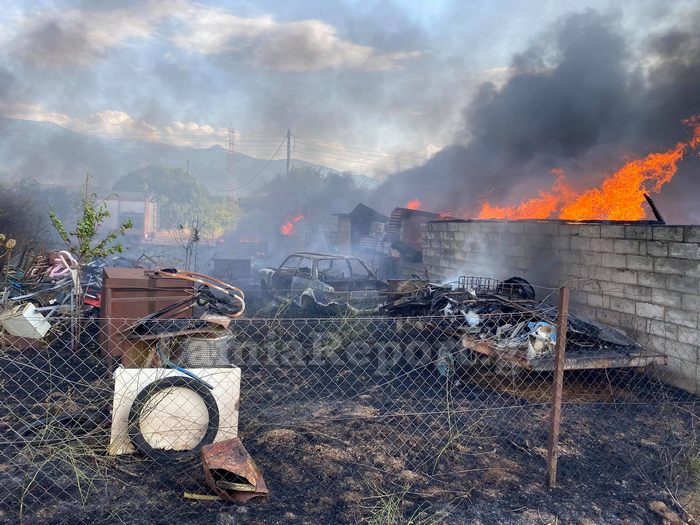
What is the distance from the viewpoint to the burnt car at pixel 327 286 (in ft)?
29.5

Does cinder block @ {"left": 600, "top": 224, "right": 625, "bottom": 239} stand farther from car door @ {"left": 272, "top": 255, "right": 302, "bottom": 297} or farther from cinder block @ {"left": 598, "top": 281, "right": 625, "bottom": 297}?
car door @ {"left": 272, "top": 255, "right": 302, "bottom": 297}

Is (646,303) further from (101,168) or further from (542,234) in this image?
(101,168)

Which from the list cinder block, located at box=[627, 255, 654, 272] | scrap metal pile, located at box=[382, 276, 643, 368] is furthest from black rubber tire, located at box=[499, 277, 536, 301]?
cinder block, located at box=[627, 255, 654, 272]

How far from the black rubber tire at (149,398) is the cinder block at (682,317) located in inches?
228

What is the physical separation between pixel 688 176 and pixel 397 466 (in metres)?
15.4

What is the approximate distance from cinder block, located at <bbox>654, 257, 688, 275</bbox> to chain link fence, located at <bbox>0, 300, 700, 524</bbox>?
1.07 metres

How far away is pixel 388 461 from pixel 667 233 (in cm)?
489

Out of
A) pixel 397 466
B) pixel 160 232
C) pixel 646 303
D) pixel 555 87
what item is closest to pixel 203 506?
pixel 397 466

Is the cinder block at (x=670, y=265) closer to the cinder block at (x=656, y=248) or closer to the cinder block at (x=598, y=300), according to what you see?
the cinder block at (x=656, y=248)

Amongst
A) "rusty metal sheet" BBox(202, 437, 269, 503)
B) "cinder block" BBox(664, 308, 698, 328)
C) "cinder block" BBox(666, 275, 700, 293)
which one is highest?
"cinder block" BBox(666, 275, 700, 293)

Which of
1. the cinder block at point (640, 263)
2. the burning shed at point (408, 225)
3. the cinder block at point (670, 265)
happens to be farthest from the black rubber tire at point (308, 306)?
the burning shed at point (408, 225)

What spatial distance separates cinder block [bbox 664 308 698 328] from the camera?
581 centimetres

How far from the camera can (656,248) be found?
20.5 ft

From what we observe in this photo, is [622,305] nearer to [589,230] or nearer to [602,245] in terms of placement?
[602,245]
